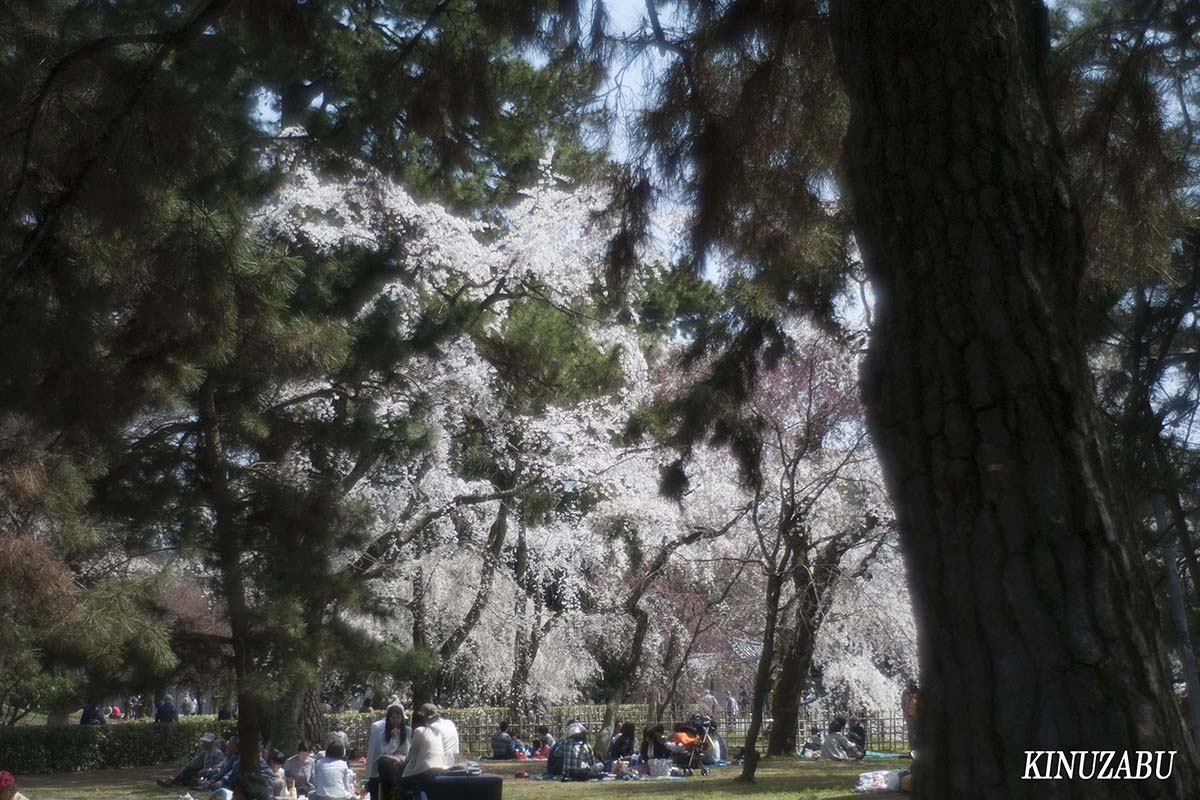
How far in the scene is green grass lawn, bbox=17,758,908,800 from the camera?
41.9 ft

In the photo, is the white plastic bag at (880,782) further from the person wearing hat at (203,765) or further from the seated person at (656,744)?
the person wearing hat at (203,765)

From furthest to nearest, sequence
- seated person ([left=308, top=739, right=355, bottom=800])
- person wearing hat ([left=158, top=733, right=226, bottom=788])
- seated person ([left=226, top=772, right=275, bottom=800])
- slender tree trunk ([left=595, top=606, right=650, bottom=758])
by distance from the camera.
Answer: slender tree trunk ([left=595, top=606, right=650, bottom=758]) → person wearing hat ([left=158, top=733, right=226, bottom=788]) → seated person ([left=308, top=739, right=355, bottom=800]) → seated person ([left=226, top=772, right=275, bottom=800])

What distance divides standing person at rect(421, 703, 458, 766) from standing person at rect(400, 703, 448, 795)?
0.17 m

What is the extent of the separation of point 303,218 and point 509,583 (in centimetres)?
819

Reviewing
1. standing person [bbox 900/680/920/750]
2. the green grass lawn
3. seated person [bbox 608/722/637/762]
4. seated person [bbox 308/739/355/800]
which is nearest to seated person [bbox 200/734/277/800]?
seated person [bbox 308/739/355/800]

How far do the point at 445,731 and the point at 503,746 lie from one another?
1098cm

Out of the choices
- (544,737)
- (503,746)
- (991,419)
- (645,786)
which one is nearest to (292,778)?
(645,786)

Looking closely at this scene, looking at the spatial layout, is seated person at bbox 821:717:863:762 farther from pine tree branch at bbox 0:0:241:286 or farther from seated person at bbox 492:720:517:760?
pine tree branch at bbox 0:0:241:286

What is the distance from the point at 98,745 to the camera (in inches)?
810

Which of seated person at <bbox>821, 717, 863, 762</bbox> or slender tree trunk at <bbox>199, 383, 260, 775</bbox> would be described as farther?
seated person at <bbox>821, 717, 863, 762</bbox>

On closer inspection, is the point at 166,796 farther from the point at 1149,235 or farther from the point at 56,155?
the point at 1149,235

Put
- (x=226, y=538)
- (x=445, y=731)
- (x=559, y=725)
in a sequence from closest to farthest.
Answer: (x=226, y=538) < (x=445, y=731) < (x=559, y=725)

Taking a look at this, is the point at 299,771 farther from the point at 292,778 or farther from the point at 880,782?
the point at 880,782

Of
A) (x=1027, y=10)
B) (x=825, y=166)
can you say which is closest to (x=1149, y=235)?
(x=825, y=166)
